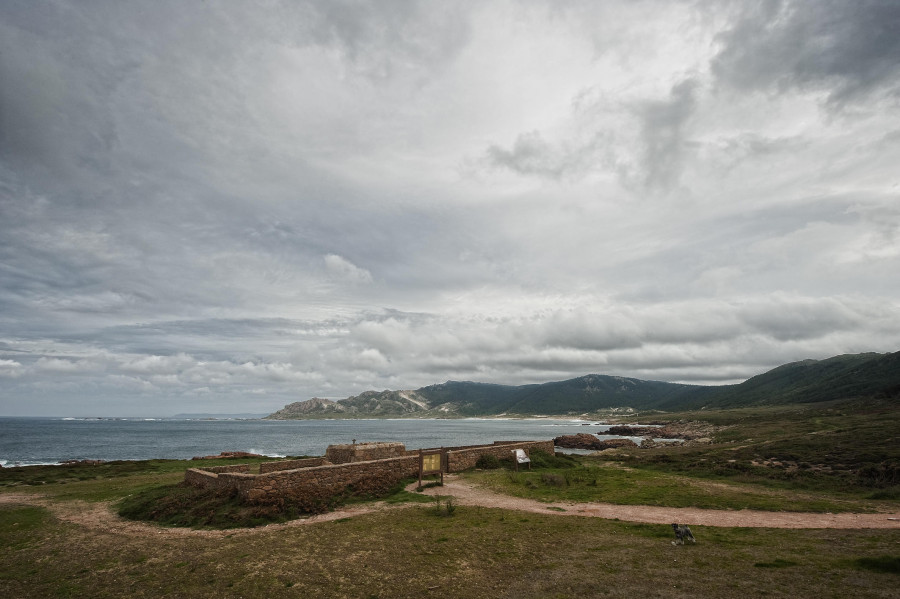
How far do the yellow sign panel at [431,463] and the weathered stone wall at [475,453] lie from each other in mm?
4145

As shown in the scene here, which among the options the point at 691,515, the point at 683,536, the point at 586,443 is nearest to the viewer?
the point at 683,536

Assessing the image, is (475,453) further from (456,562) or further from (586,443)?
(586,443)

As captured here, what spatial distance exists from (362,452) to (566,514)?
13078 millimetres

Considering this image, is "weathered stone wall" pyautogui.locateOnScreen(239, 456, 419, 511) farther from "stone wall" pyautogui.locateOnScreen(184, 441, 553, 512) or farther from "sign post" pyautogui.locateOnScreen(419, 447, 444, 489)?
"sign post" pyautogui.locateOnScreen(419, 447, 444, 489)

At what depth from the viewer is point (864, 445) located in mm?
30469

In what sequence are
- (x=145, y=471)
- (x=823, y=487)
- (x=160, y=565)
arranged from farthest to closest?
1. (x=145, y=471)
2. (x=823, y=487)
3. (x=160, y=565)

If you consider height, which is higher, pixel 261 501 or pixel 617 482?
pixel 261 501

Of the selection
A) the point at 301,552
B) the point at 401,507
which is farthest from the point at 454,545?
the point at 401,507

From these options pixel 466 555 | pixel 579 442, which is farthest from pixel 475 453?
pixel 579 442

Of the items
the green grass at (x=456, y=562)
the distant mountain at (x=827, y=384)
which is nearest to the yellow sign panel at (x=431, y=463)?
the green grass at (x=456, y=562)

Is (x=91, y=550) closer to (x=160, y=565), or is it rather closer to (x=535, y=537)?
(x=160, y=565)

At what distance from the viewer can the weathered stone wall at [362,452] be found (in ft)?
83.3

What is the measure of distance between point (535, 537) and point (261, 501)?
35.5 feet

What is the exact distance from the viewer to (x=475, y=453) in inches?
1142
